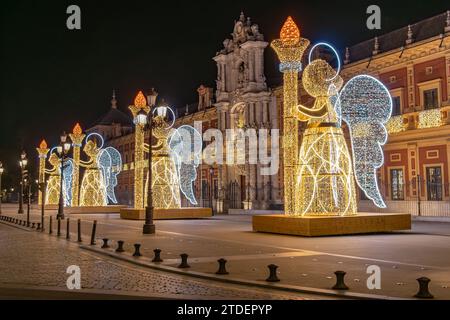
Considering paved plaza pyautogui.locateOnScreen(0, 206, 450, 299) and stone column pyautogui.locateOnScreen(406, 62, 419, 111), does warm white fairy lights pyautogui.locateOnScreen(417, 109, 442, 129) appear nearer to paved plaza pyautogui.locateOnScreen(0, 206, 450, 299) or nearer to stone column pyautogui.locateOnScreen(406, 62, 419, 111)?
→ stone column pyautogui.locateOnScreen(406, 62, 419, 111)

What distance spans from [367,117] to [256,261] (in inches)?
466

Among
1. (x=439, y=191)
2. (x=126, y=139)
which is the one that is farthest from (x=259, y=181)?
(x=126, y=139)

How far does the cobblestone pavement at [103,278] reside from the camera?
8.30 metres

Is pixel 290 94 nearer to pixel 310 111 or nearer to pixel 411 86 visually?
pixel 310 111

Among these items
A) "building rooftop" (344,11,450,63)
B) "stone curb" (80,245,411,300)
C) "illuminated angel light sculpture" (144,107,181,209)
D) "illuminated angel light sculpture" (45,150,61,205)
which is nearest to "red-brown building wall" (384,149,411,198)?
"building rooftop" (344,11,450,63)

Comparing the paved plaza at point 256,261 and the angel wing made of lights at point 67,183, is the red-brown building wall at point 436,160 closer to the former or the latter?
the paved plaza at point 256,261

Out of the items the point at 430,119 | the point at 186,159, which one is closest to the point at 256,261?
the point at 430,119

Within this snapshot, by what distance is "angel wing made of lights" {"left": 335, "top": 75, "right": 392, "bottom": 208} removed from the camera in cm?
2134

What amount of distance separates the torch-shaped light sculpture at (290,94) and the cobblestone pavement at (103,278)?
8019 mm

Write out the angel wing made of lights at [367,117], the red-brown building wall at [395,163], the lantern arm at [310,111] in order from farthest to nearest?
the red-brown building wall at [395,163] < the angel wing made of lights at [367,117] < the lantern arm at [310,111]

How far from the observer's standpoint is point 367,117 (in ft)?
71.0

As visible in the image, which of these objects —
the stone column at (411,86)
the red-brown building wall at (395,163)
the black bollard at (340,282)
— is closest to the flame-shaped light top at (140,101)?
the red-brown building wall at (395,163)

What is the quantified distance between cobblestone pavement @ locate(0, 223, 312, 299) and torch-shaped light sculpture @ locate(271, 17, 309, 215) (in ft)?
26.3
